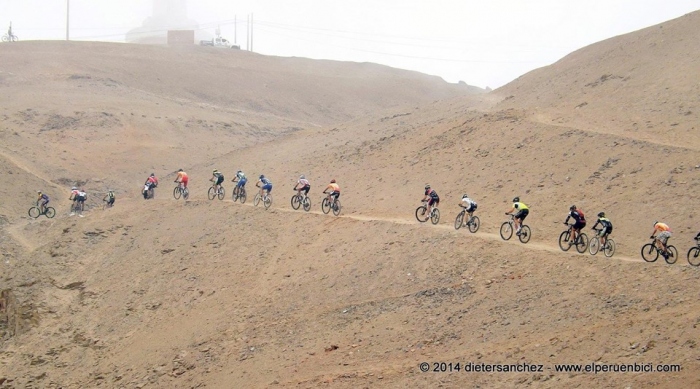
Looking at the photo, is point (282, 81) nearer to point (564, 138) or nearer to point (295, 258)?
point (564, 138)

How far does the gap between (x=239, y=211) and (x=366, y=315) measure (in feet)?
43.3

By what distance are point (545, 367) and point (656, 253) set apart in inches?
280

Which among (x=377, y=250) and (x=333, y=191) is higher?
(x=333, y=191)

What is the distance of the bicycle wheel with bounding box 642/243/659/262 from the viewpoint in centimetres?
Answer: 2145

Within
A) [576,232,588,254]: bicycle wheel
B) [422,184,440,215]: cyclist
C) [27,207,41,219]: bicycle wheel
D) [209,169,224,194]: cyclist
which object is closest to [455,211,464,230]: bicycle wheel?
[422,184,440,215]: cyclist

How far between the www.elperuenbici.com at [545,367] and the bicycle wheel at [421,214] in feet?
34.7

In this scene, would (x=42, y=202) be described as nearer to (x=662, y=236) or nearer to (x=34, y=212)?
(x=34, y=212)

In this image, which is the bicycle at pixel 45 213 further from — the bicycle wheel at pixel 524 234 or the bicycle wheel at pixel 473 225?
the bicycle wheel at pixel 524 234

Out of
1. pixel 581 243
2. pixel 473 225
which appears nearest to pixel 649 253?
pixel 581 243

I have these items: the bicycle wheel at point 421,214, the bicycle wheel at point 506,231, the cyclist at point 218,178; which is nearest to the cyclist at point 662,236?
the bicycle wheel at point 506,231

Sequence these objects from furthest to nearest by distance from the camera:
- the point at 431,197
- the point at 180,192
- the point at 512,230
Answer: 1. the point at 180,192
2. the point at 431,197
3. the point at 512,230

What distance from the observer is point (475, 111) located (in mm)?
45750

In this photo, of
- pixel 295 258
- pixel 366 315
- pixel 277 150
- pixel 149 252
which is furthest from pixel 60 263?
pixel 277 150

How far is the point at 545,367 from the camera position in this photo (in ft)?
56.6
